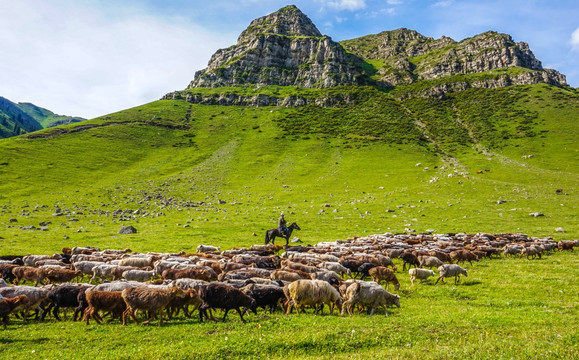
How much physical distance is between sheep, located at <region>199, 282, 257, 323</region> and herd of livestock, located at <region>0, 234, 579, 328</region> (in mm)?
43

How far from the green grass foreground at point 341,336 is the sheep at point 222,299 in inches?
22.3

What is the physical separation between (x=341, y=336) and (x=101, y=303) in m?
10.3

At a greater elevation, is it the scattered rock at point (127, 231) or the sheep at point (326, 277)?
the sheep at point (326, 277)

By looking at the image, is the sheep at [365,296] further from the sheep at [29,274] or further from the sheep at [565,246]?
the sheep at [565,246]

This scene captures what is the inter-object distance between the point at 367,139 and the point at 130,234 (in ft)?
344

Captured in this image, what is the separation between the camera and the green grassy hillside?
49875mm

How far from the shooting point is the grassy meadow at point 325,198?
11344 millimetres

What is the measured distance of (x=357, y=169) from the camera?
98312mm

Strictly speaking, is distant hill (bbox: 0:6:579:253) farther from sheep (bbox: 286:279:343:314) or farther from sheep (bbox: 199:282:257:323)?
sheep (bbox: 286:279:343:314)

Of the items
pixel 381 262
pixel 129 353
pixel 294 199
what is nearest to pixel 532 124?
pixel 294 199

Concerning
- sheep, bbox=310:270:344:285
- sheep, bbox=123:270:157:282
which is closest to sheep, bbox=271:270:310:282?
sheep, bbox=310:270:344:285

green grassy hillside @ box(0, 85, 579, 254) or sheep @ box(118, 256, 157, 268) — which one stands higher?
green grassy hillside @ box(0, 85, 579, 254)

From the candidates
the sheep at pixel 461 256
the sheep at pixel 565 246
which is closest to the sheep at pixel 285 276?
the sheep at pixel 461 256

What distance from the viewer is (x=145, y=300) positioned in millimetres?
13578
